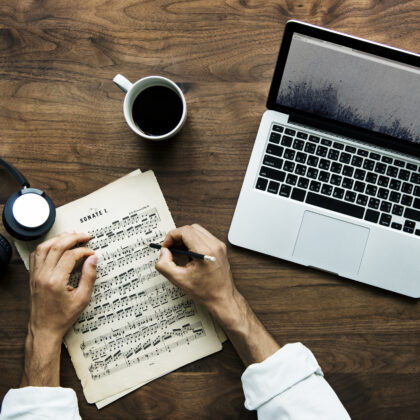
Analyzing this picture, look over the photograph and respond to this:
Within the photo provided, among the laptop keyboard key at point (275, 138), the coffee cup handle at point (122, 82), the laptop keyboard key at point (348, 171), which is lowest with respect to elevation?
the laptop keyboard key at point (348, 171)

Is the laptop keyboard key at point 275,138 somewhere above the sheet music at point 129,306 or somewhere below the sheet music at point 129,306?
above

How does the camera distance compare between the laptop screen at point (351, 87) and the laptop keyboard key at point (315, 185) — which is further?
the laptop keyboard key at point (315, 185)

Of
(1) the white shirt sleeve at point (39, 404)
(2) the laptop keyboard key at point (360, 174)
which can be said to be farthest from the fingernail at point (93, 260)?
(2) the laptop keyboard key at point (360, 174)

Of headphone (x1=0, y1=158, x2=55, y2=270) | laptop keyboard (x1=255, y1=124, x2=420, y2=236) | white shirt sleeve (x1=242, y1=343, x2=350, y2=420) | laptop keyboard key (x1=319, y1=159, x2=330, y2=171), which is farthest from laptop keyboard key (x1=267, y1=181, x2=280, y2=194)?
headphone (x1=0, y1=158, x2=55, y2=270)

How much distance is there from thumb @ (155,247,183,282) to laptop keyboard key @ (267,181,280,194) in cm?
25

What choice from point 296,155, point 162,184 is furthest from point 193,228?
point 296,155

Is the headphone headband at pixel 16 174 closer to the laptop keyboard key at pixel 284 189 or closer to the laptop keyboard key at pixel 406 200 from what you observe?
the laptop keyboard key at pixel 284 189

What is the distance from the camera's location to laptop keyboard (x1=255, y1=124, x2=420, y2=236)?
36.9 inches

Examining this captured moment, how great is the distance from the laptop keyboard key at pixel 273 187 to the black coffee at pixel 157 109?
0.78ft

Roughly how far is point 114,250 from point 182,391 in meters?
0.34

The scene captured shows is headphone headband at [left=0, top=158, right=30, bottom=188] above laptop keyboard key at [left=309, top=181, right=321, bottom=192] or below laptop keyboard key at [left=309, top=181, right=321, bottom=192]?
below

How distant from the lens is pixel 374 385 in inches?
38.0

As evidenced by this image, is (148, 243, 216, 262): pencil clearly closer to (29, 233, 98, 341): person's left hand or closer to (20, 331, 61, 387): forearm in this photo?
(29, 233, 98, 341): person's left hand

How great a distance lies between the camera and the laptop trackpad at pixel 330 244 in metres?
0.94
